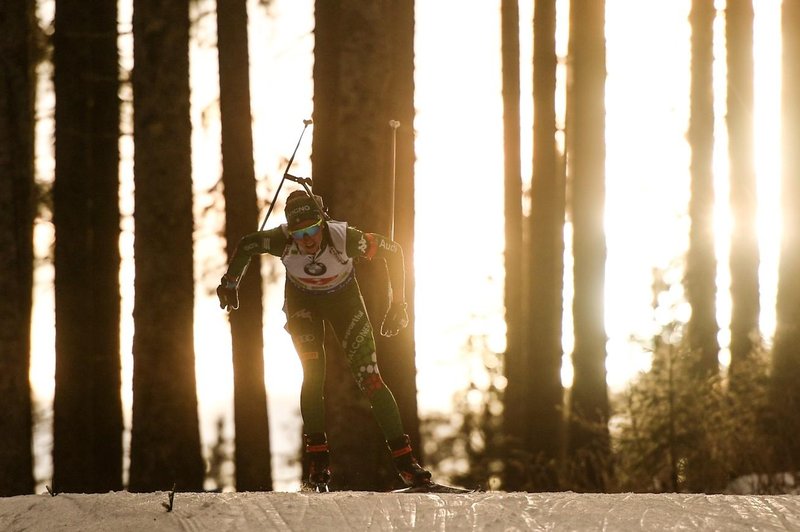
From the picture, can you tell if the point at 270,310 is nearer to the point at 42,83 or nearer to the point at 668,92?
the point at 42,83

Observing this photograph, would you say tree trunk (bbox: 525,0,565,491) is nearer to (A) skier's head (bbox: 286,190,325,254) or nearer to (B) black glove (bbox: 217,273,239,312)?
(A) skier's head (bbox: 286,190,325,254)

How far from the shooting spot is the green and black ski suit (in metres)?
7.63

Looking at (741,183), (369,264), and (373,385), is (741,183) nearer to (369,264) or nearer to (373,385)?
(369,264)

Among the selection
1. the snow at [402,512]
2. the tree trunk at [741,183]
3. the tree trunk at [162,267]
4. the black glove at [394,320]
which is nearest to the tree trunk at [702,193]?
the tree trunk at [741,183]

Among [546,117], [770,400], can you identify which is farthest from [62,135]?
[770,400]

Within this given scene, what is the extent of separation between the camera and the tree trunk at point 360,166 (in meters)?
8.77

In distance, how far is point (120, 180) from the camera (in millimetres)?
12078

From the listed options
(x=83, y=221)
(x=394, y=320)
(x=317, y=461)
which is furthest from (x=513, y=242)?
(x=317, y=461)

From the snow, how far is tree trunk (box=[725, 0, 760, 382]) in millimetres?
11228

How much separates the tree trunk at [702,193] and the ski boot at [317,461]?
9.99 meters

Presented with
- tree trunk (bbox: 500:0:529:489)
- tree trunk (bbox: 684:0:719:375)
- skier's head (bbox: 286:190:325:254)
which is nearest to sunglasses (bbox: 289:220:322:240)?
skier's head (bbox: 286:190:325:254)

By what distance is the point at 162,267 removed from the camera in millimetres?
9758

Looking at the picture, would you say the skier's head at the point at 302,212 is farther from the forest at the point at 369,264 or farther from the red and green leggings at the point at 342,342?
the forest at the point at 369,264

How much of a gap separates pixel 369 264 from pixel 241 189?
68.0 inches
